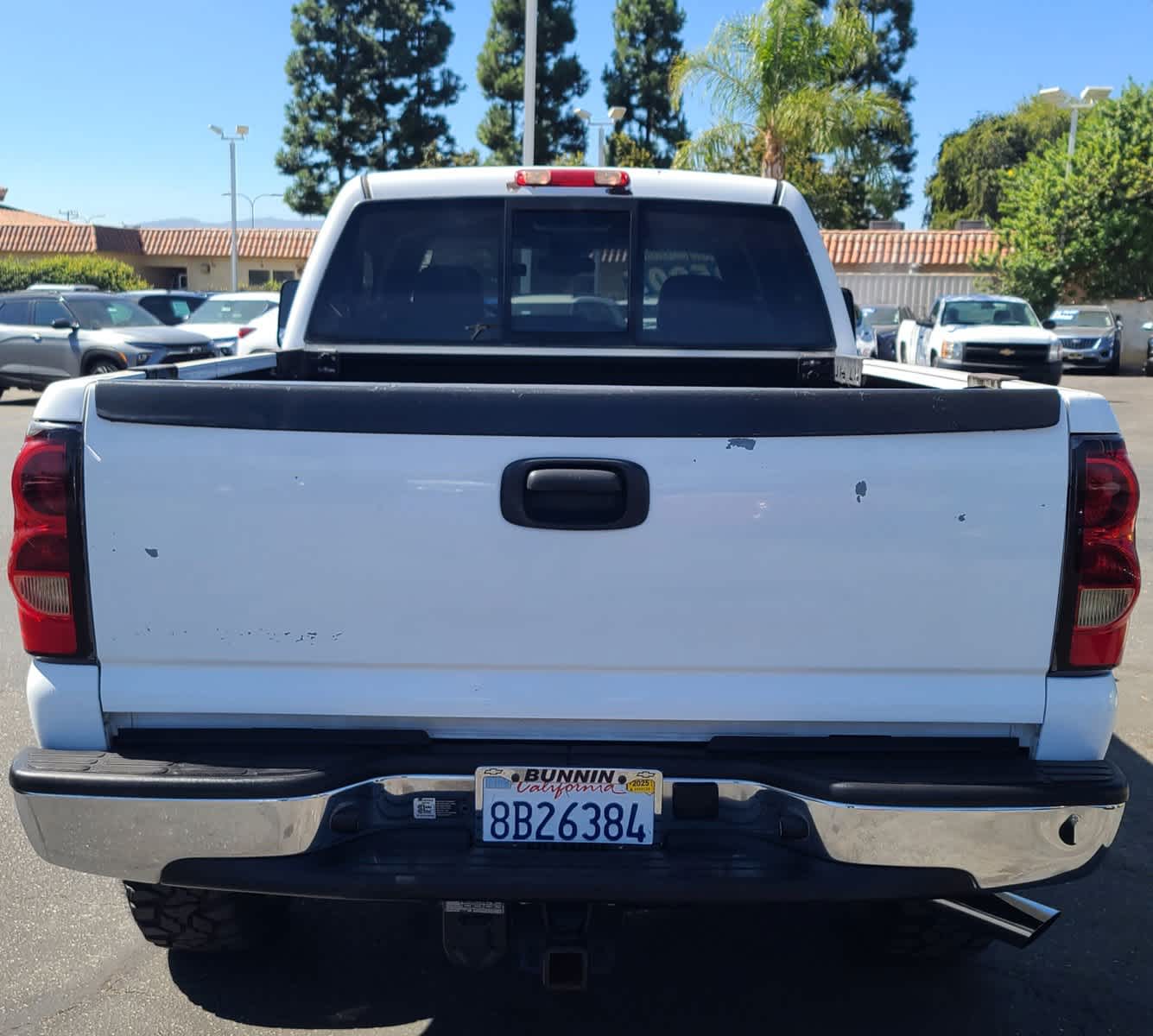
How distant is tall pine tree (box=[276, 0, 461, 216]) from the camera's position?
134ft

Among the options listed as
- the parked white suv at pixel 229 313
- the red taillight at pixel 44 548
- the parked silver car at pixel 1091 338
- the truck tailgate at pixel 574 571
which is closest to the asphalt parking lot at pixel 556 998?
the truck tailgate at pixel 574 571

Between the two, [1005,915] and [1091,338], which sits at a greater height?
[1091,338]

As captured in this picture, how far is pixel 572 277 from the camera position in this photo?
4441 millimetres

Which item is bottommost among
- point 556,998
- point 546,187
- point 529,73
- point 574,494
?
point 556,998

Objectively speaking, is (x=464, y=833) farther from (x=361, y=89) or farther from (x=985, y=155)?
(x=985, y=155)

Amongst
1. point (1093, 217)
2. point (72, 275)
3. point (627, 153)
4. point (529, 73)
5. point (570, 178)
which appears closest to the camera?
point (570, 178)

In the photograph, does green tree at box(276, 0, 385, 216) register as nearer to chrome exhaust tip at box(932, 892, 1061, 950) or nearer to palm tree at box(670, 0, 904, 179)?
palm tree at box(670, 0, 904, 179)

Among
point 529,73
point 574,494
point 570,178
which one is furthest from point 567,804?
point 529,73

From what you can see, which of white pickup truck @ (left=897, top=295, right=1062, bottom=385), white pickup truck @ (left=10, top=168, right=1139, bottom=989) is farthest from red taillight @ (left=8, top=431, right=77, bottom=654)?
Answer: white pickup truck @ (left=897, top=295, right=1062, bottom=385)

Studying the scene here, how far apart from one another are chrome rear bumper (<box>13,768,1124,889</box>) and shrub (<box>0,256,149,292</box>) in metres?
39.4

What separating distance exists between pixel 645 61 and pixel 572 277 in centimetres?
4216

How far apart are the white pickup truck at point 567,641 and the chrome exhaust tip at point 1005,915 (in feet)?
1.16

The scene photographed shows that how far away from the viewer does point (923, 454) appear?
8.14 ft

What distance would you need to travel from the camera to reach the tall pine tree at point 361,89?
40906 mm
